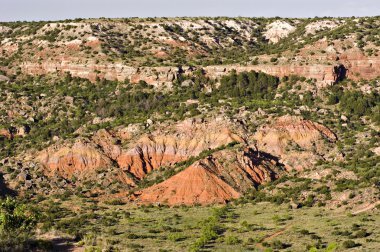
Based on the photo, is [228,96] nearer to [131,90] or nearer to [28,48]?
[131,90]

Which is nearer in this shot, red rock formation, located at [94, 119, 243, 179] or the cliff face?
red rock formation, located at [94, 119, 243, 179]

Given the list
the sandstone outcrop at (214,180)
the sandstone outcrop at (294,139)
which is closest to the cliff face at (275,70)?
the sandstone outcrop at (294,139)

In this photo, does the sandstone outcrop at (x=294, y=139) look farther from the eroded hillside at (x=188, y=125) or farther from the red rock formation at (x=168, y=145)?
the red rock formation at (x=168, y=145)

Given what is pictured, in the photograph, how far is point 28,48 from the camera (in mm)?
129375

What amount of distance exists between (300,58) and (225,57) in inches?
765

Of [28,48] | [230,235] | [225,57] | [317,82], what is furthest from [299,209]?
[28,48]

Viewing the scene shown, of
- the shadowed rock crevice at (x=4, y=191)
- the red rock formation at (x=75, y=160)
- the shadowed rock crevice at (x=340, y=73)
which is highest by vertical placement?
the shadowed rock crevice at (x=340, y=73)

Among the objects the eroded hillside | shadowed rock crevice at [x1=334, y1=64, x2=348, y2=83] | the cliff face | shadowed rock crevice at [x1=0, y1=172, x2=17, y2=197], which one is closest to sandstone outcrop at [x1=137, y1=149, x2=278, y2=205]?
the eroded hillside

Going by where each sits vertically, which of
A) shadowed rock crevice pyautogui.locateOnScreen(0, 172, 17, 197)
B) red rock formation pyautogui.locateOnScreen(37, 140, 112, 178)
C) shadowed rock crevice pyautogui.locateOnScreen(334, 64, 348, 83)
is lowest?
shadowed rock crevice pyautogui.locateOnScreen(0, 172, 17, 197)

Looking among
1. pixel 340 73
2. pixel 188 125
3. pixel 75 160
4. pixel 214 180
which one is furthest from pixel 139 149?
pixel 340 73

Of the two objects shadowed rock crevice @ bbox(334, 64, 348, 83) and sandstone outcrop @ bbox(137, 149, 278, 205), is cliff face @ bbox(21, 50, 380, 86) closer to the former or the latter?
shadowed rock crevice @ bbox(334, 64, 348, 83)

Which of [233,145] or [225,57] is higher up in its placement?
[225,57]

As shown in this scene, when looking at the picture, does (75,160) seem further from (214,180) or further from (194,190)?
(214,180)

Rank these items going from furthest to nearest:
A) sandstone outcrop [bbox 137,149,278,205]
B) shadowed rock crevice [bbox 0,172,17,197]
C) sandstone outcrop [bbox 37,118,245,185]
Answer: sandstone outcrop [bbox 37,118,245,185]
shadowed rock crevice [bbox 0,172,17,197]
sandstone outcrop [bbox 137,149,278,205]
